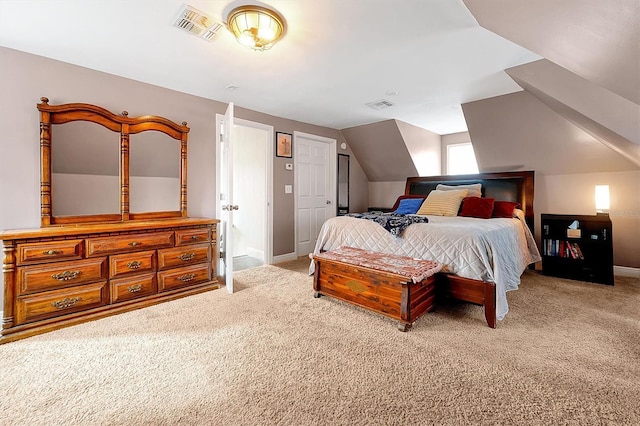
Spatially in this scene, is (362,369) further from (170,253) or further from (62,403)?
(170,253)

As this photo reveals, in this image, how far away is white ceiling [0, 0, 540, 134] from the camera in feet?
6.06

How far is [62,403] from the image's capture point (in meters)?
1.41

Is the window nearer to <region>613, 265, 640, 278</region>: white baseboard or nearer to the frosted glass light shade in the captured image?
the frosted glass light shade

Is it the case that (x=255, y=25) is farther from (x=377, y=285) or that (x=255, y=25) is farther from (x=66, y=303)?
(x=66, y=303)

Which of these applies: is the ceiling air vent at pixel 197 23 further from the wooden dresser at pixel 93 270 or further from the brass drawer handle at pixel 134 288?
the brass drawer handle at pixel 134 288

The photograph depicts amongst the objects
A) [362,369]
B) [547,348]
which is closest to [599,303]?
[547,348]

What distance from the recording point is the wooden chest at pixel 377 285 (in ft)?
7.06

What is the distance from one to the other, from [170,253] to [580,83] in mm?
4024

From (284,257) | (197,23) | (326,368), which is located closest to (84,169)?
(197,23)

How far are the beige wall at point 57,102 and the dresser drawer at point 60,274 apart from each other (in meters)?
0.58

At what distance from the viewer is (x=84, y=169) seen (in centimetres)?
271

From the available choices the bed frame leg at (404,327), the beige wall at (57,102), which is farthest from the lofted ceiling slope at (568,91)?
the beige wall at (57,102)

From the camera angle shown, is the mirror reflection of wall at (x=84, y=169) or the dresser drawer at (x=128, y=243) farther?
the mirror reflection of wall at (x=84, y=169)

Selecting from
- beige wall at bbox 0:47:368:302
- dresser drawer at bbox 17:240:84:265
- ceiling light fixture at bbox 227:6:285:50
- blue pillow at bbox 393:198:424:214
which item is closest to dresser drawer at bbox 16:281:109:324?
dresser drawer at bbox 17:240:84:265
